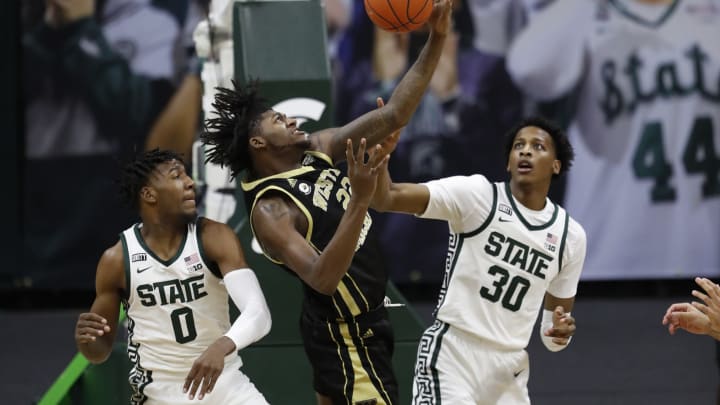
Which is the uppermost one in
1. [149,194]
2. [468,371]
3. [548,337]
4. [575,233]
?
[149,194]

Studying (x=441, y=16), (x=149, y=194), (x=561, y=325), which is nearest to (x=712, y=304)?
(x=561, y=325)

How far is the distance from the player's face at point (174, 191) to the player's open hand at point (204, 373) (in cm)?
78

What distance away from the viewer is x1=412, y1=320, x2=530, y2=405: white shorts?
16.8 feet

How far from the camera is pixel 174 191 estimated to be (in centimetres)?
502

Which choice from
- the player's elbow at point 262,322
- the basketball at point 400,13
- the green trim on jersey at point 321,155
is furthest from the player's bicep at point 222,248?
the basketball at point 400,13

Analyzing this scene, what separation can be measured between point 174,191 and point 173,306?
1.67ft

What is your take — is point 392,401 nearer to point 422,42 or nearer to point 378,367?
point 378,367

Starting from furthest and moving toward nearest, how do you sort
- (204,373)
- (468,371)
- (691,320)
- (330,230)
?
(468,371) < (330,230) < (691,320) < (204,373)

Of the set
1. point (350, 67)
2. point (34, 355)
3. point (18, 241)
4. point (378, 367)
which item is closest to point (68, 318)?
point (18, 241)

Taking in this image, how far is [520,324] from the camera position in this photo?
17.2 feet

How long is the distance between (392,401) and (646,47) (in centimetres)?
732

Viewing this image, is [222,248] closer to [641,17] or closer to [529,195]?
[529,195]

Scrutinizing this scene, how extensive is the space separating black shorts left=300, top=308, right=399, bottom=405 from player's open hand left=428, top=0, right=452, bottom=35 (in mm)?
1224

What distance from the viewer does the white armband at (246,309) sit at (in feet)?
15.1
